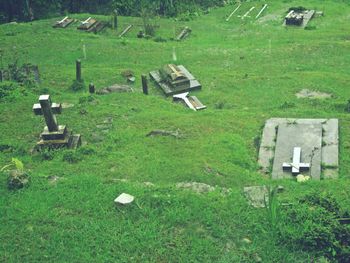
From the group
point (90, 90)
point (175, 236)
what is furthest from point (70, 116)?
point (175, 236)

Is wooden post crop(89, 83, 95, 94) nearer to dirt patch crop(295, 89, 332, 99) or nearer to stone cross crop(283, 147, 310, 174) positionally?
dirt patch crop(295, 89, 332, 99)

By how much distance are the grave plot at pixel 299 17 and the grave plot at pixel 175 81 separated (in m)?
10.9

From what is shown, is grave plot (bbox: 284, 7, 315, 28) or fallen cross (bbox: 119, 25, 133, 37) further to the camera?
grave plot (bbox: 284, 7, 315, 28)

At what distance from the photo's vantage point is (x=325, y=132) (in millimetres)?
13148

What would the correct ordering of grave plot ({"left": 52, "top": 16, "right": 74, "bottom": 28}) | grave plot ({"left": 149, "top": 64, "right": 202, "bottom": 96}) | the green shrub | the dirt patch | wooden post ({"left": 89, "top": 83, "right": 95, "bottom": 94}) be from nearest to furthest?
the green shrub
the dirt patch
wooden post ({"left": 89, "top": 83, "right": 95, "bottom": 94})
grave plot ({"left": 149, "top": 64, "right": 202, "bottom": 96})
grave plot ({"left": 52, "top": 16, "right": 74, "bottom": 28})

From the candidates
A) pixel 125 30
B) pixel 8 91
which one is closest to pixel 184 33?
pixel 125 30

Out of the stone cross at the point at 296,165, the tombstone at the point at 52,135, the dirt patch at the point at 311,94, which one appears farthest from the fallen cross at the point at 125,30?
the stone cross at the point at 296,165

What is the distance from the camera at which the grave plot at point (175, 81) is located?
1869 cm

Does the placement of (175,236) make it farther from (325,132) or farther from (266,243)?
(325,132)

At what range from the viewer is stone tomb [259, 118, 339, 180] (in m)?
11.7

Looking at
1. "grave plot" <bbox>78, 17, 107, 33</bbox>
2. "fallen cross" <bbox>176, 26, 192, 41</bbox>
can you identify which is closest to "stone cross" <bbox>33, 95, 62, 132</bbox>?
"fallen cross" <bbox>176, 26, 192, 41</bbox>

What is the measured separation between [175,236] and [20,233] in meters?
2.84

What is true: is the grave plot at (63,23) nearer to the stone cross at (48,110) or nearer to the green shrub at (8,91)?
the green shrub at (8,91)

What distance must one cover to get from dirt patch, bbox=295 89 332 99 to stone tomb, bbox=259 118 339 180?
3.73 m
